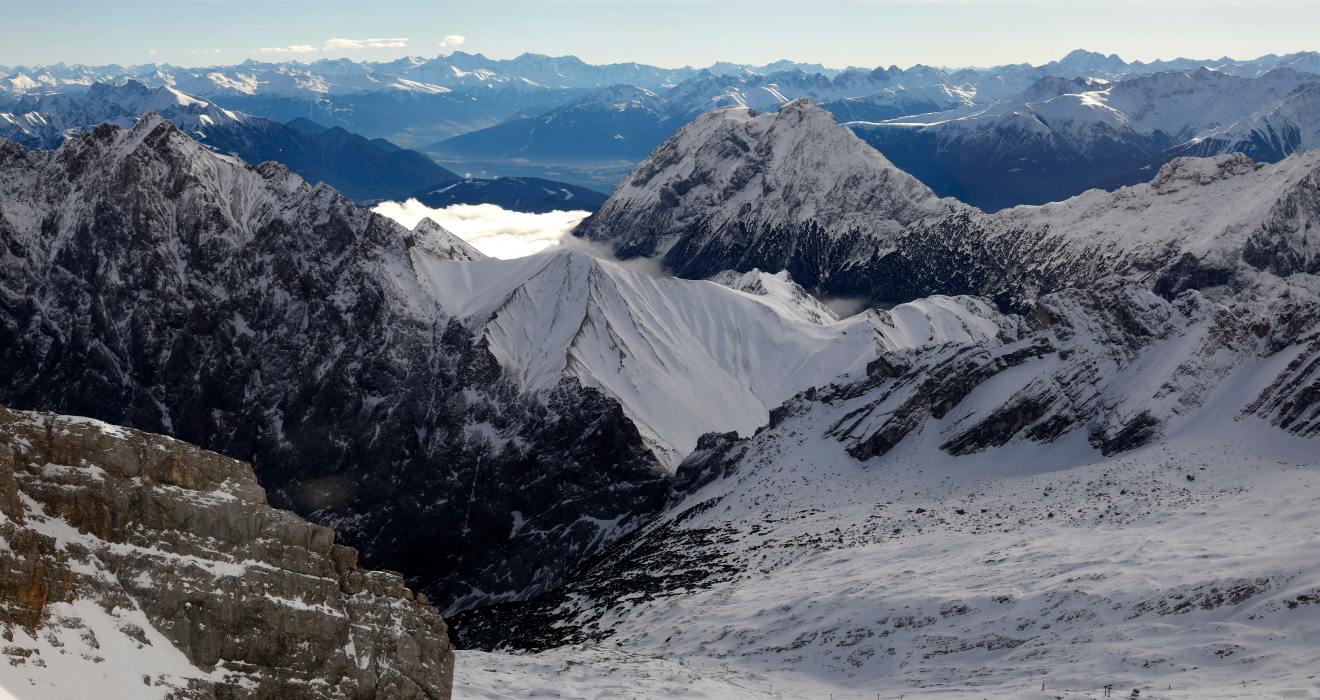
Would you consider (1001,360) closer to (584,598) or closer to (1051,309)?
(1051,309)

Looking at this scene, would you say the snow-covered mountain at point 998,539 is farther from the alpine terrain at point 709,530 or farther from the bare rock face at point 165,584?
the bare rock face at point 165,584

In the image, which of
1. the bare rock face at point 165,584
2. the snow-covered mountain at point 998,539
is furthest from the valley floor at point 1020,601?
the bare rock face at point 165,584

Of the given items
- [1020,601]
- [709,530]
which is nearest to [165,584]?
[1020,601]

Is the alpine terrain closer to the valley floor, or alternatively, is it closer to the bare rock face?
the bare rock face

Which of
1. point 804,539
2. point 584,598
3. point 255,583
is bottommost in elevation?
point 584,598

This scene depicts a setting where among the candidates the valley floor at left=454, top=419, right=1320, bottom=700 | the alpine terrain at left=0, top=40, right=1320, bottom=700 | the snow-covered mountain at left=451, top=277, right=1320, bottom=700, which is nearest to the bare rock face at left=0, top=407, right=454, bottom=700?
the alpine terrain at left=0, top=40, right=1320, bottom=700

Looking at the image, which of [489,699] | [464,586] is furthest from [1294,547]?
[464,586]

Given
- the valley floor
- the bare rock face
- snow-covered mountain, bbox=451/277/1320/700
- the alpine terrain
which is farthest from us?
snow-covered mountain, bbox=451/277/1320/700
